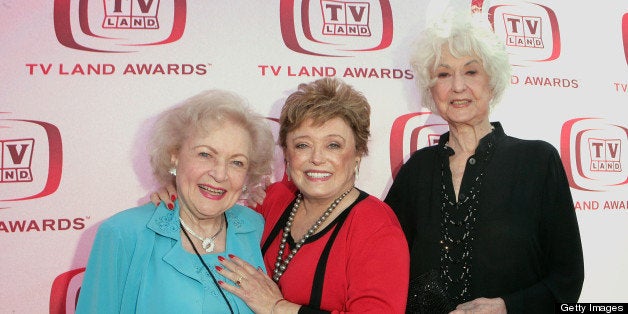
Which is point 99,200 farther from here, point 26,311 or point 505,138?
point 505,138

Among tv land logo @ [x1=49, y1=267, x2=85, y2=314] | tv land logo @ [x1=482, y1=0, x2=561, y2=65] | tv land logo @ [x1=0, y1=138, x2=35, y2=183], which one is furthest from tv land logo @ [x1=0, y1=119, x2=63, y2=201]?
tv land logo @ [x1=482, y1=0, x2=561, y2=65]

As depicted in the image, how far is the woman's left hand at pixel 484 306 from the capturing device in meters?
1.76

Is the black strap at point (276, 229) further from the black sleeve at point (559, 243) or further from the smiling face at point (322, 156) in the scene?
the black sleeve at point (559, 243)

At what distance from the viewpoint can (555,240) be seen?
1884 millimetres

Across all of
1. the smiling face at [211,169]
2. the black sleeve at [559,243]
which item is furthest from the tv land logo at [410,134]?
the smiling face at [211,169]

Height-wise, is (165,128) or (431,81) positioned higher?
(431,81)

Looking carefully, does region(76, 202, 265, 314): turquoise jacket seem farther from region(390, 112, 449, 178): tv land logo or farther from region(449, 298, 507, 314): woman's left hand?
region(390, 112, 449, 178): tv land logo

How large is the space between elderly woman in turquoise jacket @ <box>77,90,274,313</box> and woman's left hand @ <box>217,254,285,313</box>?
1.0 inches

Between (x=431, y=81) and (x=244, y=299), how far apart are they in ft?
4.00

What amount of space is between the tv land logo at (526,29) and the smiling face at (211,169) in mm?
2268

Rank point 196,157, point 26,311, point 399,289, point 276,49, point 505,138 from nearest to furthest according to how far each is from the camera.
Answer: point 399,289, point 196,157, point 505,138, point 26,311, point 276,49

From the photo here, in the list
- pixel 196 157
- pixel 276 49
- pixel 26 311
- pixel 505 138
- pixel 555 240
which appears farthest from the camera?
pixel 276 49

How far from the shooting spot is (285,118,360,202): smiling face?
1.75 m

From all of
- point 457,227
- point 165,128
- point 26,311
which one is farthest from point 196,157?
point 26,311
